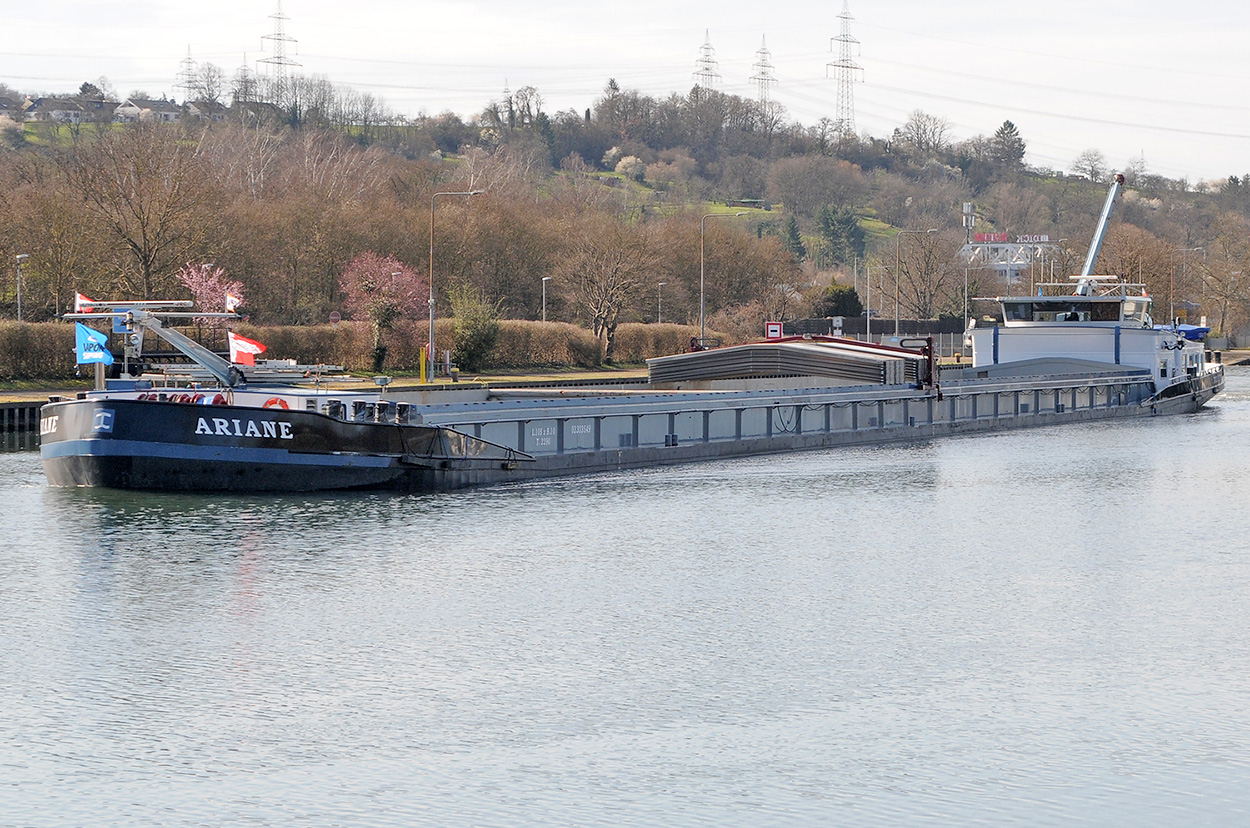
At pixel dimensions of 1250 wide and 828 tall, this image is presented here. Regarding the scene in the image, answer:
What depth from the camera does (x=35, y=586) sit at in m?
19.5

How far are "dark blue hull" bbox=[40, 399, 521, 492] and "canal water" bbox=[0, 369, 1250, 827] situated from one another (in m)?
0.54

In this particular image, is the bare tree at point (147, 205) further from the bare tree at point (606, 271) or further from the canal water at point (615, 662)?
the canal water at point (615, 662)

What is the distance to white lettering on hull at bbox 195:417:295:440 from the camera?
86.7ft

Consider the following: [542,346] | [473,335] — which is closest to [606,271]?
[542,346]

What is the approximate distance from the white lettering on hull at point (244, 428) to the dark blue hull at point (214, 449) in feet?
0.06

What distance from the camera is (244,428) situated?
26641 mm

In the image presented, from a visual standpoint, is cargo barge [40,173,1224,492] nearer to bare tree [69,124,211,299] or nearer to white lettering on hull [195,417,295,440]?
white lettering on hull [195,417,295,440]

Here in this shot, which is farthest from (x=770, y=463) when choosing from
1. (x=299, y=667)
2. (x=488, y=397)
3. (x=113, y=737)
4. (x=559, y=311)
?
(x=559, y=311)

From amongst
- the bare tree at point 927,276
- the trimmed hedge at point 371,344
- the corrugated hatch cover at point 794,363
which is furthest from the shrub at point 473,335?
the bare tree at point 927,276

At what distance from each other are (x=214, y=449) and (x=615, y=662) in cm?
1342

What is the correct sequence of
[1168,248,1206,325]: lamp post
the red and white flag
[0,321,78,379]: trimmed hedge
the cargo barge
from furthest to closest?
[1168,248,1206,325]: lamp post
[0,321,78,379]: trimmed hedge
the red and white flag
the cargo barge

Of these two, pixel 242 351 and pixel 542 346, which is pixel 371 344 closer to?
pixel 542 346

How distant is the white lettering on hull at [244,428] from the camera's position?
26.4m

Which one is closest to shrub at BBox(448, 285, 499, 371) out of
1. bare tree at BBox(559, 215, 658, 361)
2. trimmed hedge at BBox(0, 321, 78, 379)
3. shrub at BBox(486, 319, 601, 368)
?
shrub at BBox(486, 319, 601, 368)
